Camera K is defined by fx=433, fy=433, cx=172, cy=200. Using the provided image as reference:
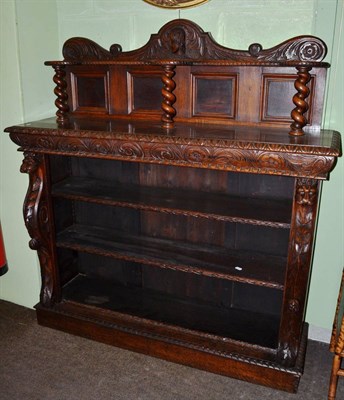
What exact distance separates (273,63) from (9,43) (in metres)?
1.29

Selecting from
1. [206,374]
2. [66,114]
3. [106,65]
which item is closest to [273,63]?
[106,65]

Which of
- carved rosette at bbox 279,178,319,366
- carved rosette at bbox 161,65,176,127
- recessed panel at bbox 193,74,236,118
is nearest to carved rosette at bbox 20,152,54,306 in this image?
carved rosette at bbox 161,65,176,127

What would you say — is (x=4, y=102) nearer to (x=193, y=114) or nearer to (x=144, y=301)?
(x=193, y=114)

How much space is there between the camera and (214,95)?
6.86ft

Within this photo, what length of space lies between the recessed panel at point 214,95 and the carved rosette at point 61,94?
0.67 m

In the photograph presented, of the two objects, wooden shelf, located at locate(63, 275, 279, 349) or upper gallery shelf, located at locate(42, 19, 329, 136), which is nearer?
upper gallery shelf, located at locate(42, 19, 329, 136)

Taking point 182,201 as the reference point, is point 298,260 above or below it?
below

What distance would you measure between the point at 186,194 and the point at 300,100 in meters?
0.72

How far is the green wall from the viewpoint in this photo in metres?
1.89

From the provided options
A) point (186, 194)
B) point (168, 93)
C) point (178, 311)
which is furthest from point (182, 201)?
point (178, 311)

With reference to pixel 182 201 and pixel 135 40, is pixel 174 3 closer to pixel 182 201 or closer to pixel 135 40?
pixel 135 40

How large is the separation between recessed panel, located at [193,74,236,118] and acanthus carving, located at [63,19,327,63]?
106mm

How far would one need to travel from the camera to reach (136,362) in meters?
2.20

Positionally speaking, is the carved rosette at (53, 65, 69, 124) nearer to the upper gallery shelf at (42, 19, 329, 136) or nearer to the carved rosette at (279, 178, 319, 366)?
the upper gallery shelf at (42, 19, 329, 136)
